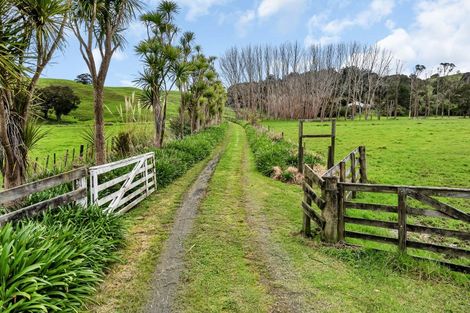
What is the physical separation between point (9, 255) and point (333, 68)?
65.9 metres

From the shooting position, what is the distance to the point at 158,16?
1472cm

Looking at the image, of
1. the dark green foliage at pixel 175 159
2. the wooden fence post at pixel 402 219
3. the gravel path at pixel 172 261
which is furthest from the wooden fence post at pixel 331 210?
the dark green foliage at pixel 175 159

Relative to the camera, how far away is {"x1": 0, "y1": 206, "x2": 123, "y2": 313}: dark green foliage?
9.97ft

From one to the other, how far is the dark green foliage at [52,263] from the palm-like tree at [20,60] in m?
1.48

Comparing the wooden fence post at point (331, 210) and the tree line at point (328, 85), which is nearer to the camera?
the wooden fence post at point (331, 210)

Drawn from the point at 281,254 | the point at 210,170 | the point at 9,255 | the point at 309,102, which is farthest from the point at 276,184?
the point at 309,102

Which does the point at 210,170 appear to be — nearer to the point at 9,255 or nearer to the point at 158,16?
the point at 158,16

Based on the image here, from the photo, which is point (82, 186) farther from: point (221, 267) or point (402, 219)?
point (402, 219)

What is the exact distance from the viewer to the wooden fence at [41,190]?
13.0 ft

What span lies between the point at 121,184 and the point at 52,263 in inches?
166

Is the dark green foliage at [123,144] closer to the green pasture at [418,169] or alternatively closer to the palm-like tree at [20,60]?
the palm-like tree at [20,60]

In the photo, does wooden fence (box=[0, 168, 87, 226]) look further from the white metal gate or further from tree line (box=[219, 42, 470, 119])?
tree line (box=[219, 42, 470, 119])

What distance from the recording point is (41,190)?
4.50m

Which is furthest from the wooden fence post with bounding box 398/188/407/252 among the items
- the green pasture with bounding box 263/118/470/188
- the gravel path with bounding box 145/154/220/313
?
the green pasture with bounding box 263/118/470/188
